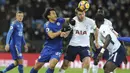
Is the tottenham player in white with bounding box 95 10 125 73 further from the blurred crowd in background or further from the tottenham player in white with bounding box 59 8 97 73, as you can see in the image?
the blurred crowd in background

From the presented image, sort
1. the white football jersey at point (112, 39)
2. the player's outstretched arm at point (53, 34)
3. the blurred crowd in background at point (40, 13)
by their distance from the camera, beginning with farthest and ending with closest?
the blurred crowd in background at point (40, 13) → the player's outstretched arm at point (53, 34) → the white football jersey at point (112, 39)

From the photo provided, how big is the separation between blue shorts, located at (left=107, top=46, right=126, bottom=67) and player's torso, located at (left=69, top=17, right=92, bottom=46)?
120 cm

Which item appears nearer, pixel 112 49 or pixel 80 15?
pixel 112 49

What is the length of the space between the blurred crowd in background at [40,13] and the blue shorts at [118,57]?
39.5 feet

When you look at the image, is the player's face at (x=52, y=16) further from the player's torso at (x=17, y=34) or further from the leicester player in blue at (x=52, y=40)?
the player's torso at (x=17, y=34)

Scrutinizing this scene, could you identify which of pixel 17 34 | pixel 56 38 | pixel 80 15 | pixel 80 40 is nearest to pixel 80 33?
pixel 80 40

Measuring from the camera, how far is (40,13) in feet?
84.5

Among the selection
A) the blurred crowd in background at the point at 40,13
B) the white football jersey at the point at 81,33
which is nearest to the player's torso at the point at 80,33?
the white football jersey at the point at 81,33

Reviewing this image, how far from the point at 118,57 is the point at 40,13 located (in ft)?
45.5

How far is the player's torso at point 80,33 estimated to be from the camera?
43.3 feet

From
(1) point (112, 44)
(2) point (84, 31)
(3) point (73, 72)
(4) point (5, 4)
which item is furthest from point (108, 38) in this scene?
(4) point (5, 4)

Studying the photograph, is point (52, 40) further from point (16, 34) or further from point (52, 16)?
point (16, 34)

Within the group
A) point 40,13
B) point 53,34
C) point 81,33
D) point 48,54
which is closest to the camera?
point 53,34

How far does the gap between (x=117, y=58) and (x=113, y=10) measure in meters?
15.0
